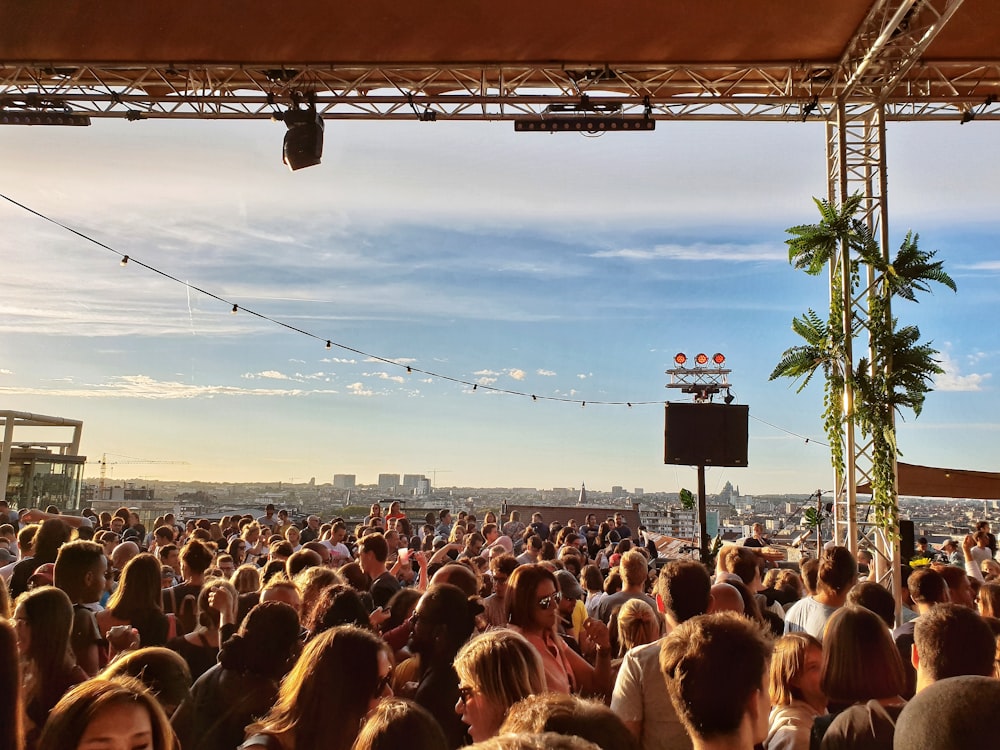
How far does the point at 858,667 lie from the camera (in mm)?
2535

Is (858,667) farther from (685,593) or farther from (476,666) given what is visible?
→ (476,666)

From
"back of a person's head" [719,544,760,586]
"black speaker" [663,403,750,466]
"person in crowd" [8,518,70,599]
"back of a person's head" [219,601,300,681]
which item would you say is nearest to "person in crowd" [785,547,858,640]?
"back of a person's head" [719,544,760,586]

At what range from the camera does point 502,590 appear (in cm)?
461

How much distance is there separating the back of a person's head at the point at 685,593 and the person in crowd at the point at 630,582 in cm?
125

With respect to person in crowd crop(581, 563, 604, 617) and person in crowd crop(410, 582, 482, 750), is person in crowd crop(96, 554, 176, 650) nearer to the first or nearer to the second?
person in crowd crop(410, 582, 482, 750)

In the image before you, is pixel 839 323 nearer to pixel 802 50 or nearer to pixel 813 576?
pixel 802 50

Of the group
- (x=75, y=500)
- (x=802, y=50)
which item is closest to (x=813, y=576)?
(x=802, y=50)

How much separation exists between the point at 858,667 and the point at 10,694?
2.35 metres

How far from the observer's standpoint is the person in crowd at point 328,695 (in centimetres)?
215

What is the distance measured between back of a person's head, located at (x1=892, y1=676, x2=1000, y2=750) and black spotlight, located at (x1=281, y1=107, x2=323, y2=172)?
8.27m

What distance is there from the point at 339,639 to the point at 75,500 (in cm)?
1905

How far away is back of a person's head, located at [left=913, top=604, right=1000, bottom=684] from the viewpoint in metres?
2.43

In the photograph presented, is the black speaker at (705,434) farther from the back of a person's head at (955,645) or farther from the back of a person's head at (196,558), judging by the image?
the back of a person's head at (955,645)

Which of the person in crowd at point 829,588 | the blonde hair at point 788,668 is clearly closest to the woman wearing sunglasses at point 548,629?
the blonde hair at point 788,668
